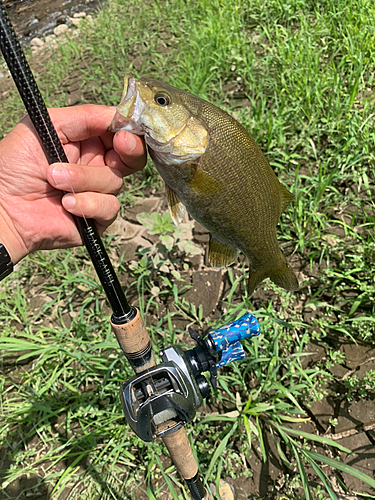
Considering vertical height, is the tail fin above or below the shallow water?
below

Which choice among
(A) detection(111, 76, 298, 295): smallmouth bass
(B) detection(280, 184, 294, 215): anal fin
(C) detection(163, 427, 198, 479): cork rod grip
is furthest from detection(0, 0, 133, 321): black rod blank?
(B) detection(280, 184, 294, 215): anal fin

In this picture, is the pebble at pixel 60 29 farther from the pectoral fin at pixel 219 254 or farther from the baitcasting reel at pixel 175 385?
the baitcasting reel at pixel 175 385

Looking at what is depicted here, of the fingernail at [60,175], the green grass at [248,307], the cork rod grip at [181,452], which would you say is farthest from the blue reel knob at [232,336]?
the fingernail at [60,175]

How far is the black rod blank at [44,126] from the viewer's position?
1.16m

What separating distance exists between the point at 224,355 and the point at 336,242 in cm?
163

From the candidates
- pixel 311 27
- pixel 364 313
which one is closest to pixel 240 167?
pixel 364 313

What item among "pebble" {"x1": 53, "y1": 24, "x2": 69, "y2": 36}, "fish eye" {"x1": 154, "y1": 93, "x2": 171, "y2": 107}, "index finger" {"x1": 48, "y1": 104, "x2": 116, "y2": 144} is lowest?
"pebble" {"x1": 53, "y1": 24, "x2": 69, "y2": 36}

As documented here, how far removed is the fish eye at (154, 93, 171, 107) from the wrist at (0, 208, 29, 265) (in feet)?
2.92

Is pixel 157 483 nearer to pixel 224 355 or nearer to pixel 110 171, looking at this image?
pixel 224 355

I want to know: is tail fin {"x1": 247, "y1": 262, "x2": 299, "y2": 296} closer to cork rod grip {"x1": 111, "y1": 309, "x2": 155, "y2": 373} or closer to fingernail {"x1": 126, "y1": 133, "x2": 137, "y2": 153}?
cork rod grip {"x1": 111, "y1": 309, "x2": 155, "y2": 373}

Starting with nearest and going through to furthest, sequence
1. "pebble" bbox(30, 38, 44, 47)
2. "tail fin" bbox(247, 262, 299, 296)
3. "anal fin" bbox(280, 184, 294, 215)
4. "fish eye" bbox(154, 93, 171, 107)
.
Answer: "fish eye" bbox(154, 93, 171, 107) < "anal fin" bbox(280, 184, 294, 215) < "tail fin" bbox(247, 262, 299, 296) < "pebble" bbox(30, 38, 44, 47)

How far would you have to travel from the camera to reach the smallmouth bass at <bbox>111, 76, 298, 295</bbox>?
1375 mm

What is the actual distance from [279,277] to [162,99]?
3.18ft

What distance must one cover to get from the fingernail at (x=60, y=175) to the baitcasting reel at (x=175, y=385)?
2.62ft
